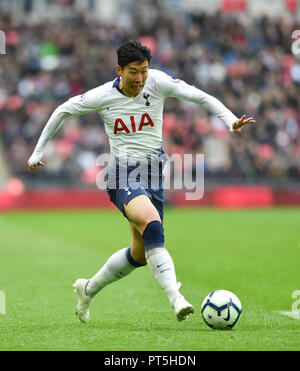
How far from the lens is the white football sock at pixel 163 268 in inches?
242

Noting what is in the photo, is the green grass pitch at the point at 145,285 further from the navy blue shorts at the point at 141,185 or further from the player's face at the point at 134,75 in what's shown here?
the player's face at the point at 134,75

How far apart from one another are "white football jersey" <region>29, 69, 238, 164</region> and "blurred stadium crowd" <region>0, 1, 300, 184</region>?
15922mm

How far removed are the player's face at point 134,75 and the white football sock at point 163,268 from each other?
4.60 feet

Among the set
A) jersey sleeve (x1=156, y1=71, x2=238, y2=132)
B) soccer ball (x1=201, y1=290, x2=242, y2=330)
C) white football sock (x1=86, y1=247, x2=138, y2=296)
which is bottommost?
soccer ball (x1=201, y1=290, x2=242, y2=330)

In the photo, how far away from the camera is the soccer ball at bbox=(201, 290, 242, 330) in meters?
6.20

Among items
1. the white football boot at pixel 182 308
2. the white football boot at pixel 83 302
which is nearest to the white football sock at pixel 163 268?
the white football boot at pixel 182 308

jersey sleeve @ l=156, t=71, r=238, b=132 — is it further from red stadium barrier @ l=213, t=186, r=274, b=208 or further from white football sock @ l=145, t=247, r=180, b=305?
red stadium barrier @ l=213, t=186, r=274, b=208

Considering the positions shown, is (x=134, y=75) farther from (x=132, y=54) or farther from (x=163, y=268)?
(x=163, y=268)

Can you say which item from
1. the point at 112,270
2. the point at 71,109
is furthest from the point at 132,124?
the point at 112,270

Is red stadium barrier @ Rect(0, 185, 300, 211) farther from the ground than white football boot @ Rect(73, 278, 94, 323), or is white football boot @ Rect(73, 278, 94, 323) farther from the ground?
red stadium barrier @ Rect(0, 185, 300, 211)

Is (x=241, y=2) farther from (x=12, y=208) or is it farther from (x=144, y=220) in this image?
(x=144, y=220)

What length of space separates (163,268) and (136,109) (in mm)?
1448

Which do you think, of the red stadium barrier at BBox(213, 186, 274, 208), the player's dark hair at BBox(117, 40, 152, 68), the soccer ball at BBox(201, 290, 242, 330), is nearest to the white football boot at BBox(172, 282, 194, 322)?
the soccer ball at BBox(201, 290, 242, 330)

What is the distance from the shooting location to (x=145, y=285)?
9438 mm
